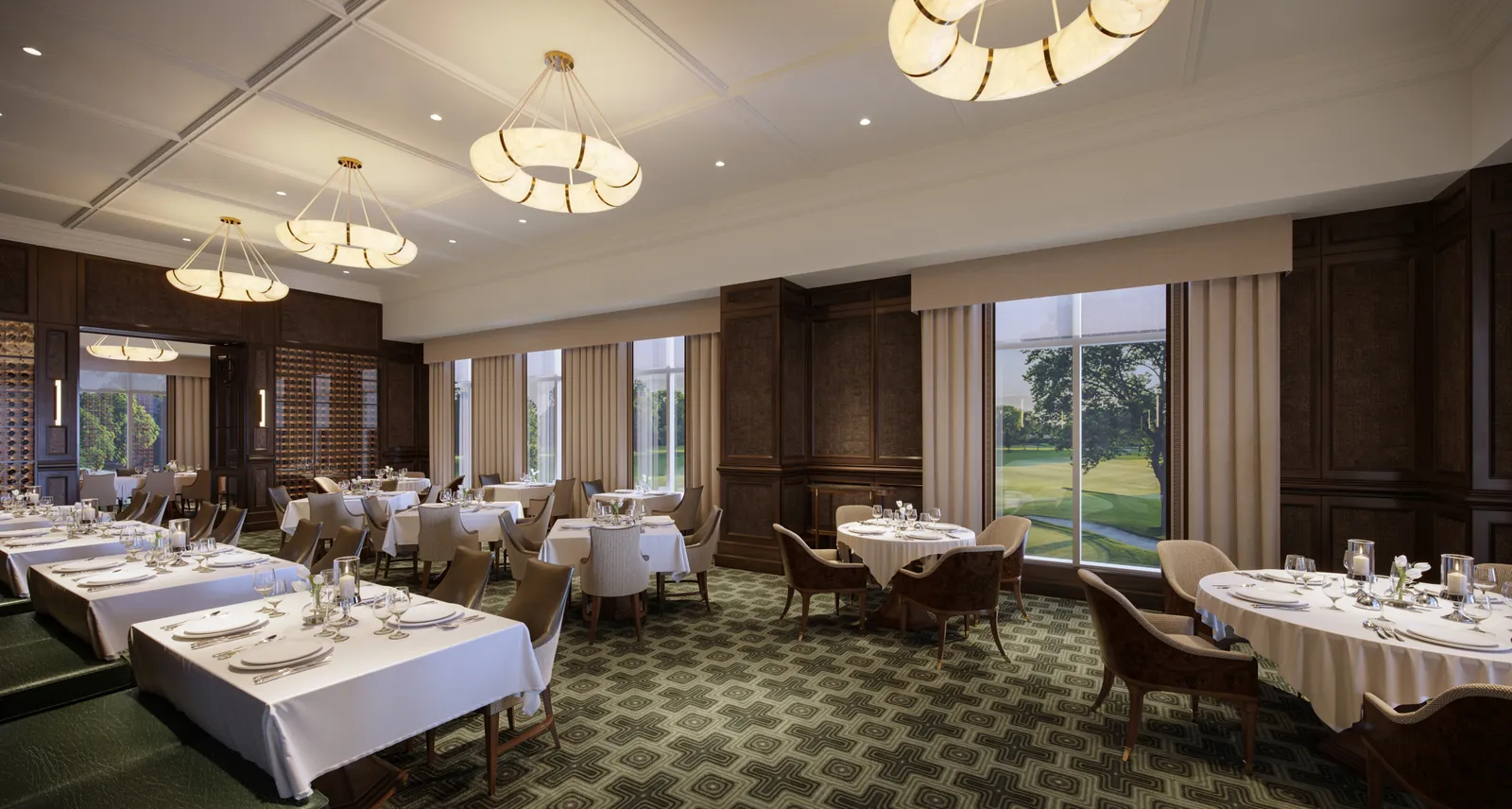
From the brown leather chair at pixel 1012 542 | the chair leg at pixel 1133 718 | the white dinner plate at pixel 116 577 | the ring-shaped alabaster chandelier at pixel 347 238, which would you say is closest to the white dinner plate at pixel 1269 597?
the chair leg at pixel 1133 718

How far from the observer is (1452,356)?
14.1 feet

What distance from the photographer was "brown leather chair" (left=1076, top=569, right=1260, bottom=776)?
286cm

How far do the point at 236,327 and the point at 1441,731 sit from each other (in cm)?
1320

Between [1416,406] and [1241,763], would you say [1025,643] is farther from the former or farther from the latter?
[1416,406]

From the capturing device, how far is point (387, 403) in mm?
11812

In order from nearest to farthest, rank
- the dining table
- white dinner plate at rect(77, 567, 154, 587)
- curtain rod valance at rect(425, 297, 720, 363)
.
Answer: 1. the dining table
2. white dinner plate at rect(77, 567, 154, 587)
3. curtain rod valance at rect(425, 297, 720, 363)

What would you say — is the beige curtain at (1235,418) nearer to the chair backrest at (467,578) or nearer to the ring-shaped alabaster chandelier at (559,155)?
the ring-shaped alabaster chandelier at (559,155)

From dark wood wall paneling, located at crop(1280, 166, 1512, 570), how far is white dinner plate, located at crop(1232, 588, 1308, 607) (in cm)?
205

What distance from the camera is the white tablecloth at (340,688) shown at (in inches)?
76.8

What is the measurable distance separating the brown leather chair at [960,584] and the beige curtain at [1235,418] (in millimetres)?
2480

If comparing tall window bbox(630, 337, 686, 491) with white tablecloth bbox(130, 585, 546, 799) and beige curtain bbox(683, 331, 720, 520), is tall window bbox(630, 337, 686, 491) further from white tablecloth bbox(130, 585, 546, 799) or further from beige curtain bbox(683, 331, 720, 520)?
white tablecloth bbox(130, 585, 546, 799)

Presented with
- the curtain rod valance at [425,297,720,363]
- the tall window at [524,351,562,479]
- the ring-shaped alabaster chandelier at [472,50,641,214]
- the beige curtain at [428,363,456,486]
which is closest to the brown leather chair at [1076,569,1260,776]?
the ring-shaped alabaster chandelier at [472,50,641,214]

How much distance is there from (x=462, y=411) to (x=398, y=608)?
10172mm

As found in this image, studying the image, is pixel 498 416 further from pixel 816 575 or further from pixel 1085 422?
pixel 1085 422
